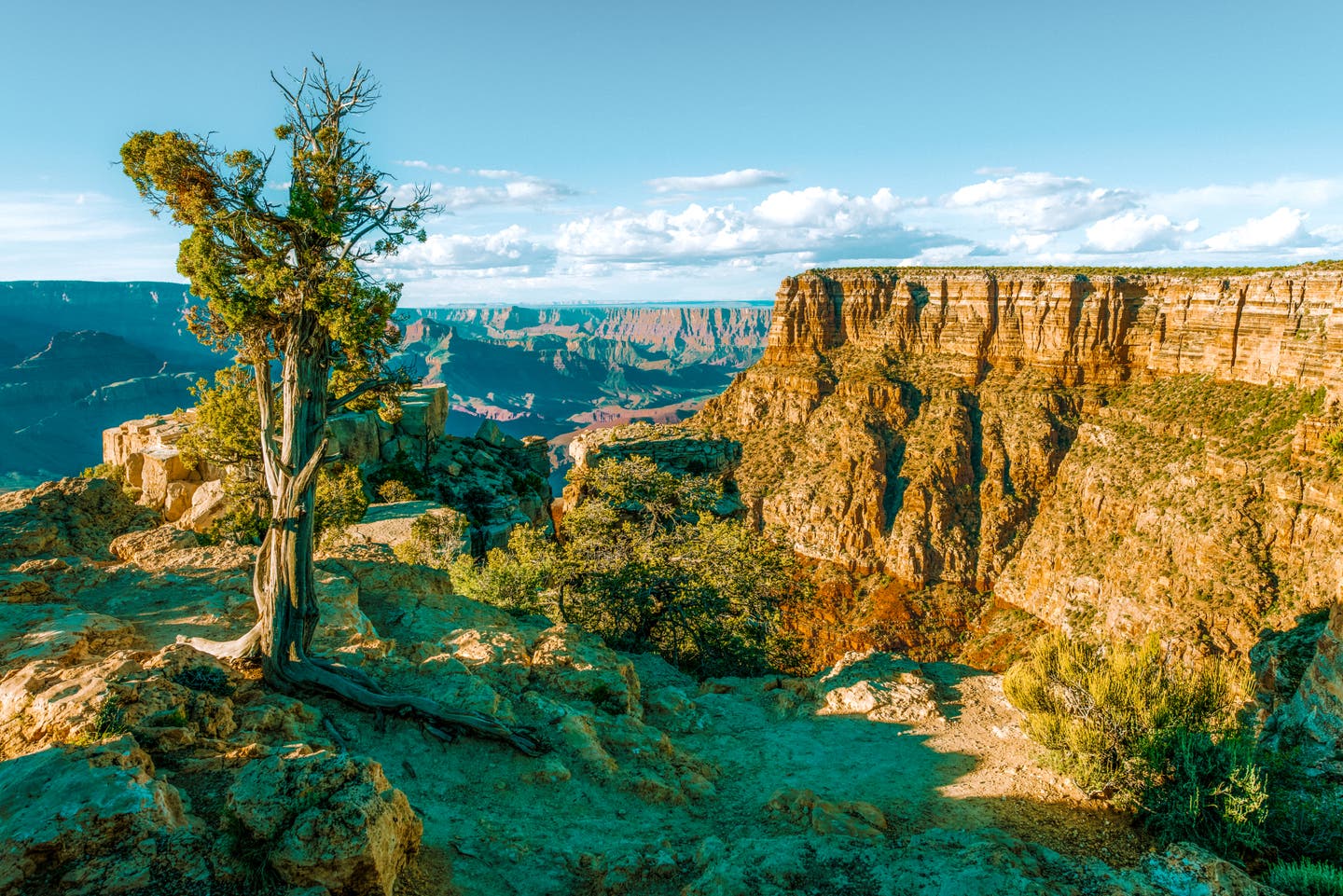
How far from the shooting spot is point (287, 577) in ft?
32.9

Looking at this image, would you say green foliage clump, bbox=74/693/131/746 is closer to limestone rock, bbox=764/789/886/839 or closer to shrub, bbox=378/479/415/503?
limestone rock, bbox=764/789/886/839

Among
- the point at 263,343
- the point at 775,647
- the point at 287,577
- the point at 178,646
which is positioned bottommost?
the point at 775,647

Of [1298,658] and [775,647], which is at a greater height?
[1298,658]

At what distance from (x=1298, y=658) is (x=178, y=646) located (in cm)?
2346

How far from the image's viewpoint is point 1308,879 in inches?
287

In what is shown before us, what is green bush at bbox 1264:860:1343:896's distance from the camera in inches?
280

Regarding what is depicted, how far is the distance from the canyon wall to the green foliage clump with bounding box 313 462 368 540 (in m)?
50.3

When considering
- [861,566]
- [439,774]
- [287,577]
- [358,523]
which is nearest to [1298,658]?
[439,774]

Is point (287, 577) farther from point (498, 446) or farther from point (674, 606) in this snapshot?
point (498, 446)

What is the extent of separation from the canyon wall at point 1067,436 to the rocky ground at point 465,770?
141ft

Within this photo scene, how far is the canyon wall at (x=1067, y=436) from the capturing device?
45531mm

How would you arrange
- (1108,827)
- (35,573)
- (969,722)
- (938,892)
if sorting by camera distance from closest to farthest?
(938,892), (1108,827), (35,573), (969,722)

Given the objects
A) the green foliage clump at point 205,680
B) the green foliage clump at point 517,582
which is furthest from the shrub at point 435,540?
the green foliage clump at point 205,680

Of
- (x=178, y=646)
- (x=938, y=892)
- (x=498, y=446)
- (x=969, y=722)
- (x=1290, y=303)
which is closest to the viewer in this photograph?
(x=938, y=892)
